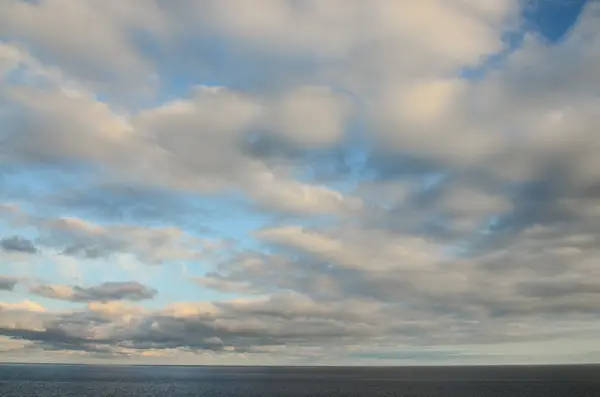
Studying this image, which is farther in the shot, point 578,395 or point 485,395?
point 485,395

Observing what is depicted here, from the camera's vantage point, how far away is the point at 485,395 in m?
198

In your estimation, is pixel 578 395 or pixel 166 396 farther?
pixel 166 396

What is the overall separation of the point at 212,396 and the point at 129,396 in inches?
1196

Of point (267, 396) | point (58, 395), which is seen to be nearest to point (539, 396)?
point (267, 396)

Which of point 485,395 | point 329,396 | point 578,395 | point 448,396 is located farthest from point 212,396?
point 578,395

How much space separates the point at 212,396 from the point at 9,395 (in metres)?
73.0

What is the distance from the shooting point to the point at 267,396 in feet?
636

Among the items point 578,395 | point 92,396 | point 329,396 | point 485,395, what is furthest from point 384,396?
point 92,396

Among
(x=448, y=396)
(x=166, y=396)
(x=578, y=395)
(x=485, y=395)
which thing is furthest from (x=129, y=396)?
(x=578, y=395)

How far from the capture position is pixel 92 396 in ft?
641

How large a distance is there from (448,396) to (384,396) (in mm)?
24732

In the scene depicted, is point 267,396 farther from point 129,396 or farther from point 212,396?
point 129,396

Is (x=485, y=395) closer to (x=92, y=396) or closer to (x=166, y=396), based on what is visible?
(x=166, y=396)

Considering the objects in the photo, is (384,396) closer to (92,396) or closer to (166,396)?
(166,396)
